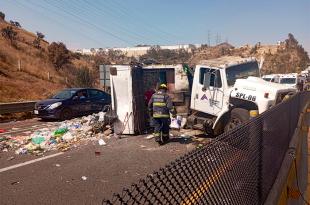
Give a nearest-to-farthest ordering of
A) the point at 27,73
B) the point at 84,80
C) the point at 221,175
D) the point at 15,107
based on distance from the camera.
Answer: the point at 221,175, the point at 15,107, the point at 27,73, the point at 84,80

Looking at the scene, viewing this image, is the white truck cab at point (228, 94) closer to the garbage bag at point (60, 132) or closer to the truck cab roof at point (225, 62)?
the truck cab roof at point (225, 62)

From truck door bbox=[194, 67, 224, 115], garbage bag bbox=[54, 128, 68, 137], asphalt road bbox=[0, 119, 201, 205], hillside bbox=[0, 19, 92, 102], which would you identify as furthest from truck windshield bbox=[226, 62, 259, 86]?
hillside bbox=[0, 19, 92, 102]

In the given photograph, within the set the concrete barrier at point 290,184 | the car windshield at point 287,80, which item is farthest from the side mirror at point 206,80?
the car windshield at point 287,80

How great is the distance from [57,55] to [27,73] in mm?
14060

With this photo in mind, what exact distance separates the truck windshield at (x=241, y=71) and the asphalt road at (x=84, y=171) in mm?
2321

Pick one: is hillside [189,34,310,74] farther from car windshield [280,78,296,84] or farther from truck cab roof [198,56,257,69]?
truck cab roof [198,56,257,69]

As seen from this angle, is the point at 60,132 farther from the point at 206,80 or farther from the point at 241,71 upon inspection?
the point at 241,71

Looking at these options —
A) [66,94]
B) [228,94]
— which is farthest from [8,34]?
[228,94]

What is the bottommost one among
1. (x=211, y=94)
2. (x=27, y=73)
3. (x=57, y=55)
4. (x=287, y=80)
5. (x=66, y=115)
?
(x=66, y=115)

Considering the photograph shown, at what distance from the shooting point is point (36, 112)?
17.6m

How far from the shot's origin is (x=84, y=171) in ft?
26.3

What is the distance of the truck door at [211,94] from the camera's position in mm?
11555

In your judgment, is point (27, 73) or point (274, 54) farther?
point (274, 54)

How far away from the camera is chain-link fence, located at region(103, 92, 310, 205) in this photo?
2.50m
